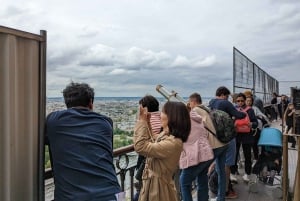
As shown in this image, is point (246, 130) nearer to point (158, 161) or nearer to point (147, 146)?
point (158, 161)

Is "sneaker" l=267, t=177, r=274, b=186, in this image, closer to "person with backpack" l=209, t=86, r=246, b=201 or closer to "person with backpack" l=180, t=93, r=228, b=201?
"person with backpack" l=209, t=86, r=246, b=201

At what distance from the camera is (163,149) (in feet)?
8.91

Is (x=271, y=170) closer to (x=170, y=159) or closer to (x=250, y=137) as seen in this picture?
(x=250, y=137)

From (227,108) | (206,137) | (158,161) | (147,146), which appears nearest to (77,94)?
(147,146)

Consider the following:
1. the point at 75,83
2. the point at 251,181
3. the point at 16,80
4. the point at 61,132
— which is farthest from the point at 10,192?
the point at 251,181

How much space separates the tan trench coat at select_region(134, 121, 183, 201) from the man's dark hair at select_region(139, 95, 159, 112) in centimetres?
52

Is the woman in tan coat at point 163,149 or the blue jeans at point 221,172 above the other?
the woman in tan coat at point 163,149

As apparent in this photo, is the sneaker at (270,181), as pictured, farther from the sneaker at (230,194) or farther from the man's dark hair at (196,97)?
the man's dark hair at (196,97)

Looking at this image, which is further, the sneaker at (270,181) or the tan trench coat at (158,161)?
the sneaker at (270,181)

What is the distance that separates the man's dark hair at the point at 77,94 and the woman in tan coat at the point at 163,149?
0.75 meters

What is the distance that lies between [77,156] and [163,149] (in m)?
0.90

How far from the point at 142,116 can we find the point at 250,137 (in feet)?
10.7

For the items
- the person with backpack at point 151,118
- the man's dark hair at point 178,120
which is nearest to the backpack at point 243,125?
the person with backpack at point 151,118

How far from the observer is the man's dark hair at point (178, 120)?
2.84m
